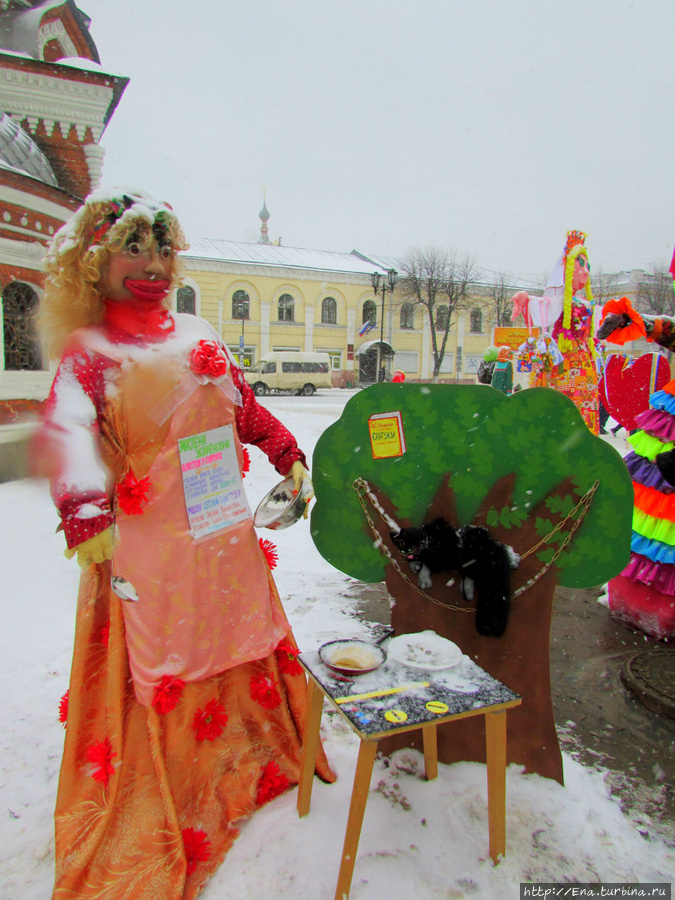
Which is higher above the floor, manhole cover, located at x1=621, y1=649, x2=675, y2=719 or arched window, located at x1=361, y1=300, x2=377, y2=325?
arched window, located at x1=361, y1=300, x2=377, y2=325

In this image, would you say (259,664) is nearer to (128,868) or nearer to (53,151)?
(128,868)

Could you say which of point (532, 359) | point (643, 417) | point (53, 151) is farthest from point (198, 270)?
point (643, 417)

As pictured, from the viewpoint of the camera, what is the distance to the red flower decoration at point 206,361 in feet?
5.82

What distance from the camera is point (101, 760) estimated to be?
5.48 feet

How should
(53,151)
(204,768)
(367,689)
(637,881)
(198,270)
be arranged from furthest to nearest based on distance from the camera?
(198,270) → (53,151) → (204,768) → (637,881) → (367,689)

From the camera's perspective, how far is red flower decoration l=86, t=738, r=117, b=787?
5.44 feet

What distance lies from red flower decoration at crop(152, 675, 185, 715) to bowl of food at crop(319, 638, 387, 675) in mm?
455

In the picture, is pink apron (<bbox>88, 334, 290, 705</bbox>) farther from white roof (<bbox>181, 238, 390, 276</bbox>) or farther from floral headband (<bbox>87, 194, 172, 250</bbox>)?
white roof (<bbox>181, 238, 390, 276</bbox>)

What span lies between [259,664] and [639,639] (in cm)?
243

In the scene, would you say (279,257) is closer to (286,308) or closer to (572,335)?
(286,308)

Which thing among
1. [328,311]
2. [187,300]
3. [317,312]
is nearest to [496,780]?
[187,300]

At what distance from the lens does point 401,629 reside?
2180 mm

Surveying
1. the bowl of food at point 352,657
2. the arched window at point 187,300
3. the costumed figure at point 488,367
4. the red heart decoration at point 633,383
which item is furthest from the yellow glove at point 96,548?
the arched window at point 187,300

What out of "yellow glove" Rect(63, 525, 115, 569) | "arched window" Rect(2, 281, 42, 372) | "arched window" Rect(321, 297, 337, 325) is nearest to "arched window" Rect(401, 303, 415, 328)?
"arched window" Rect(321, 297, 337, 325)
